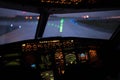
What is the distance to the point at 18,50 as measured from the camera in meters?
2.92

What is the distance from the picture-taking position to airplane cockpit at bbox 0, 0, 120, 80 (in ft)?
9.34

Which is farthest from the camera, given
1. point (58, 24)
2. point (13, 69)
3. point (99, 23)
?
point (99, 23)

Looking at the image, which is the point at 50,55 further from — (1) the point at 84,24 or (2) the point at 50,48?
(1) the point at 84,24

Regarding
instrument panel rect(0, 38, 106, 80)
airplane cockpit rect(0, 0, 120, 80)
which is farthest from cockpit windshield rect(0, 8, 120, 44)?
instrument panel rect(0, 38, 106, 80)

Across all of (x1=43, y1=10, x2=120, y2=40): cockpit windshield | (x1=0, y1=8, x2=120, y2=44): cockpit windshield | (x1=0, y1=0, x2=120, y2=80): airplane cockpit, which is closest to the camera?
(x1=0, y1=0, x2=120, y2=80): airplane cockpit

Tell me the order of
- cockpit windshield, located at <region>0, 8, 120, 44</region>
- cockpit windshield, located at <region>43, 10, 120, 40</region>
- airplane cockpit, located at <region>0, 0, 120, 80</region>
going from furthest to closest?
cockpit windshield, located at <region>43, 10, 120, 40</region>
cockpit windshield, located at <region>0, 8, 120, 44</region>
airplane cockpit, located at <region>0, 0, 120, 80</region>

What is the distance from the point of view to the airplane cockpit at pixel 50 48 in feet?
9.34

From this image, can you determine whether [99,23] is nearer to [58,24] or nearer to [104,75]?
[58,24]

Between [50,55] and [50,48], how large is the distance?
11 centimetres

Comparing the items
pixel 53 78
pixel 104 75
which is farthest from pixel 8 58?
pixel 104 75

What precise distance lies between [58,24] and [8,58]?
1.42 metres

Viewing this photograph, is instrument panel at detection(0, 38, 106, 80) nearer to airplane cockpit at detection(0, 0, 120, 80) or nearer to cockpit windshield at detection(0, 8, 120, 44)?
airplane cockpit at detection(0, 0, 120, 80)

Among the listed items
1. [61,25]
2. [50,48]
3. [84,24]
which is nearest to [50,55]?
[50,48]

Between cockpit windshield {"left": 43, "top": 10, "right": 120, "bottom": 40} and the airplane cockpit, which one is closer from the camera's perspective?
the airplane cockpit
